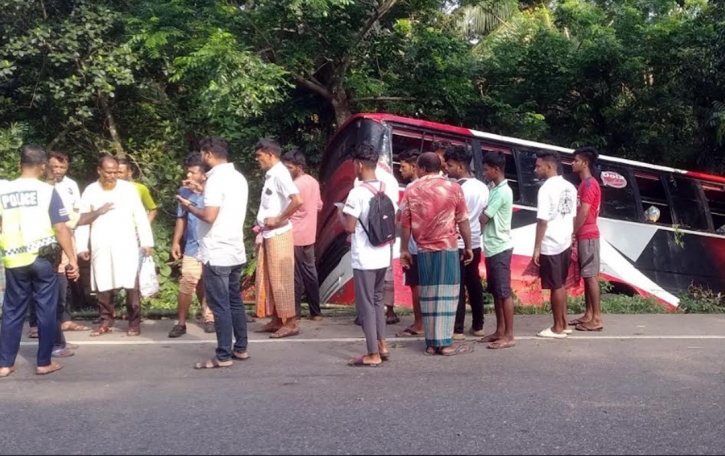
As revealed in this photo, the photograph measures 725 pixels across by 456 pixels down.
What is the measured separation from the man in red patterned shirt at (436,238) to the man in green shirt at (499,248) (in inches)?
17.6

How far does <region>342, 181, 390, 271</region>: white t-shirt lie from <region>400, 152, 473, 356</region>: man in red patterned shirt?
0.37 meters

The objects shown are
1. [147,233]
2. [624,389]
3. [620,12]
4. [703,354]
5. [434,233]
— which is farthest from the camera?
[620,12]

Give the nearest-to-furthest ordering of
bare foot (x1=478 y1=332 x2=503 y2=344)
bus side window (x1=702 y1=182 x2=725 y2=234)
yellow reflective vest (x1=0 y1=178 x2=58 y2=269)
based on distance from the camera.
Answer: yellow reflective vest (x1=0 y1=178 x2=58 y2=269) → bare foot (x1=478 y1=332 x2=503 y2=344) → bus side window (x1=702 y1=182 x2=725 y2=234)

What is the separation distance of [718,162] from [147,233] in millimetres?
9358

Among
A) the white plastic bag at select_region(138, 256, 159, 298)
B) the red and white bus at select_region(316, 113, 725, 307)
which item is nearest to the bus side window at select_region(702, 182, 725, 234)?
the red and white bus at select_region(316, 113, 725, 307)

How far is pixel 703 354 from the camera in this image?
6574mm

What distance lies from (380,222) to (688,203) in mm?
6186

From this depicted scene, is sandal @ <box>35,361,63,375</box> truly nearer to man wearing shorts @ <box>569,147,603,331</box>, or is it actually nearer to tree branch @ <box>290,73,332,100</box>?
man wearing shorts @ <box>569,147,603,331</box>

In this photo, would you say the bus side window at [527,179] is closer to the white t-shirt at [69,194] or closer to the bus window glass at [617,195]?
the bus window glass at [617,195]

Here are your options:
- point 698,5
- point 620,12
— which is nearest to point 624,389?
point 620,12

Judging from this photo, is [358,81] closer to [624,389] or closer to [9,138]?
[9,138]

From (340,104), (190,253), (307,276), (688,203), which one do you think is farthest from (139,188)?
(688,203)

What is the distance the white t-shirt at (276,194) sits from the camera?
267 inches

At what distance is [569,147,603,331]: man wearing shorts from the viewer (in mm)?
7203
